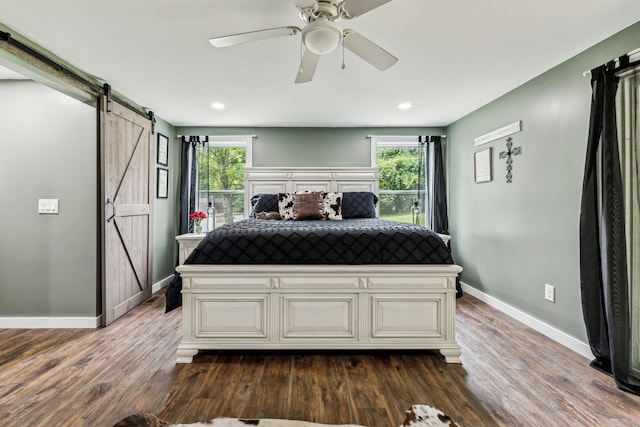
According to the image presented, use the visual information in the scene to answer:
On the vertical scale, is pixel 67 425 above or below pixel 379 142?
below

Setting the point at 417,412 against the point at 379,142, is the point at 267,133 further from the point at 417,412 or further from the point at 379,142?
the point at 417,412

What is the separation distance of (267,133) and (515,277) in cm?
352

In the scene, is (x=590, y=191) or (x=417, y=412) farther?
(x=590, y=191)

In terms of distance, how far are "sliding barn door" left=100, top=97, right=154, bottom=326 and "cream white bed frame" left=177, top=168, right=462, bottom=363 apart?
131 centimetres

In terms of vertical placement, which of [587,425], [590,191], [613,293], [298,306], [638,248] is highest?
[590,191]

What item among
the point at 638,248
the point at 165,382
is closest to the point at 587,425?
the point at 638,248

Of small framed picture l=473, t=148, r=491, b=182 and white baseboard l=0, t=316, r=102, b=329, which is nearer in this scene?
white baseboard l=0, t=316, r=102, b=329

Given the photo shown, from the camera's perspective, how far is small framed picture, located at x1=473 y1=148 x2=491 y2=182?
3.51 m

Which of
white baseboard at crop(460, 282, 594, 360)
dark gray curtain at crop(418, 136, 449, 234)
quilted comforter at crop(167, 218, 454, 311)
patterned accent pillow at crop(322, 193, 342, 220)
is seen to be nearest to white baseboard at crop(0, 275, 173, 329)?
quilted comforter at crop(167, 218, 454, 311)

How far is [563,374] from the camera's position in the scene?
6.66ft

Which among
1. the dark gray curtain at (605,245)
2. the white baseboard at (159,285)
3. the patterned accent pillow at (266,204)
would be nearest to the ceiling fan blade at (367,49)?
the dark gray curtain at (605,245)

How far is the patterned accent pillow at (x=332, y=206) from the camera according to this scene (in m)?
3.61

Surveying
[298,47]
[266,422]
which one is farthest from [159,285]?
[298,47]

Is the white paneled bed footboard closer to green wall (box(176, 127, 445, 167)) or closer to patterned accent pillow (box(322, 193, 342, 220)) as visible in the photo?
patterned accent pillow (box(322, 193, 342, 220))
